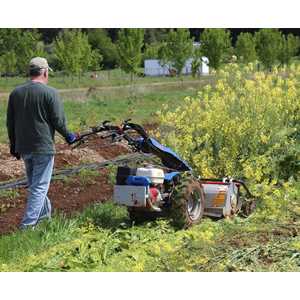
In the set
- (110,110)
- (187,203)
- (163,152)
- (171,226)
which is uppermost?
(163,152)

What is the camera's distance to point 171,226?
245 inches

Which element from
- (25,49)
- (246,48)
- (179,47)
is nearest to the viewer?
(25,49)

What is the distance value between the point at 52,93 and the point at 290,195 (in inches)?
130

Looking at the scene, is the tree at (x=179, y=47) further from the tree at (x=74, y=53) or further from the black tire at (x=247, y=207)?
the black tire at (x=247, y=207)

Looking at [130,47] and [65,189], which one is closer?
[65,189]

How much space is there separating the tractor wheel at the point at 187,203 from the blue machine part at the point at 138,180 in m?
0.36

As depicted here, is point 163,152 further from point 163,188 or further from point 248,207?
point 248,207

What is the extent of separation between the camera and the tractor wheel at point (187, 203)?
20.2 feet

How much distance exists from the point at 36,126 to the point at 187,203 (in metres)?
1.66

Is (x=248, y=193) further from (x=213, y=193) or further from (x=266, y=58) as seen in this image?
(x=266, y=58)

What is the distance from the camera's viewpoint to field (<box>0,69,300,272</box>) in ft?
15.8

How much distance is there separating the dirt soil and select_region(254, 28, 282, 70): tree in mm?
22520

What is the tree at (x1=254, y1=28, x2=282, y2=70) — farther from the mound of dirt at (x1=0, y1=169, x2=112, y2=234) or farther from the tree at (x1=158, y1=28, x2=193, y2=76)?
the mound of dirt at (x1=0, y1=169, x2=112, y2=234)

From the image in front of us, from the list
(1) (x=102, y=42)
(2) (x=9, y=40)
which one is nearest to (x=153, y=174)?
(2) (x=9, y=40)
